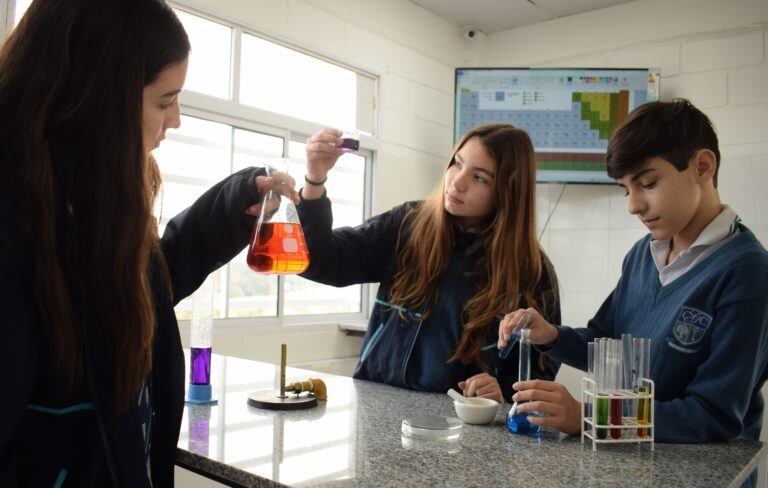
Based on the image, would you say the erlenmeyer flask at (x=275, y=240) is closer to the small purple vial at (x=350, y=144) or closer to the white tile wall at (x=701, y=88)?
the small purple vial at (x=350, y=144)

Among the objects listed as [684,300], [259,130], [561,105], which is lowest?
[684,300]

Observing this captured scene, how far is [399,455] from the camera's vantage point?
937 millimetres

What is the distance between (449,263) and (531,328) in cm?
39

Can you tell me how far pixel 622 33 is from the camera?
3621 mm

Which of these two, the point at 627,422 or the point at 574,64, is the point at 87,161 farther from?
the point at 574,64

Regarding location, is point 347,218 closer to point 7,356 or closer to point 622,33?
point 622,33

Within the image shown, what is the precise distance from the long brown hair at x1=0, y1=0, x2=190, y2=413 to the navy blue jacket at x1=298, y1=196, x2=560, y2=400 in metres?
0.75

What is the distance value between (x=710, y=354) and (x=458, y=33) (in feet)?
11.3

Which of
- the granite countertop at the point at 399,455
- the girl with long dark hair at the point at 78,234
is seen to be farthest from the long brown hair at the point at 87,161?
the granite countertop at the point at 399,455

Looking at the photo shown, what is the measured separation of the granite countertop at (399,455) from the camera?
0.85 metres

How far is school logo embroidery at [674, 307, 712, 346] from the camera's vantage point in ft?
3.50

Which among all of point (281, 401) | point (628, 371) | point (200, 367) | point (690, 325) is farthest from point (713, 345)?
point (200, 367)

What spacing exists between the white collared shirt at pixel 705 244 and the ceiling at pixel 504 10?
285 cm

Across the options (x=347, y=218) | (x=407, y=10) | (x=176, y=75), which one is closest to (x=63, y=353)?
(x=176, y=75)
